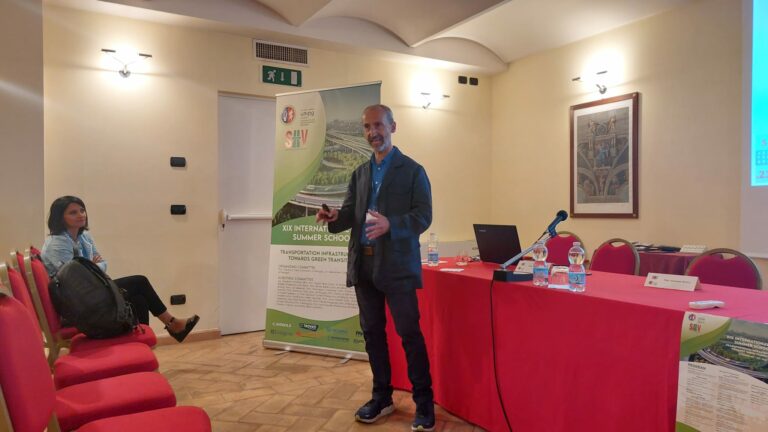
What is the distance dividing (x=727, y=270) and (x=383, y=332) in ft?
6.41

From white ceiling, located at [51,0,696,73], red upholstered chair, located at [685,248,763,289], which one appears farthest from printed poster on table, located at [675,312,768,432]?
white ceiling, located at [51,0,696,73]

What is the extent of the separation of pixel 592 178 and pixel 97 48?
185 inches

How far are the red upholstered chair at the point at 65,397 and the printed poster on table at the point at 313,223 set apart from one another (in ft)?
7.05

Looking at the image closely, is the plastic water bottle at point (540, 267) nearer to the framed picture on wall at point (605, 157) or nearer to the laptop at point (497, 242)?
the laptop at point (497, 242)

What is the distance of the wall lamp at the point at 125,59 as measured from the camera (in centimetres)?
422

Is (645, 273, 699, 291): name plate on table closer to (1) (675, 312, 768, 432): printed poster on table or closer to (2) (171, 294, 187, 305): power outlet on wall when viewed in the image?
(1) (675, 312, 768, 432): printed poster on table

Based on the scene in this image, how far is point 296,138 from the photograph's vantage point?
4180 millimetres

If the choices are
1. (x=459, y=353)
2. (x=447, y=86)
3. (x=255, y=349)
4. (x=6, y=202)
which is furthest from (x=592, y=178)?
(x=6, y=202)

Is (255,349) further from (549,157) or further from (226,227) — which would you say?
(549,157)

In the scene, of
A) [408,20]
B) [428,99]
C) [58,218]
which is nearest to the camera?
[58,218]

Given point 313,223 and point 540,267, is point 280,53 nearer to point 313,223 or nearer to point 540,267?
point 313,223

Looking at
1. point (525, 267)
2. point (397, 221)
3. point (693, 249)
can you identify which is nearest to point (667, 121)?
point (693, 249)

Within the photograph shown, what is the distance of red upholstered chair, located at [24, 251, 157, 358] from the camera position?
2.32m

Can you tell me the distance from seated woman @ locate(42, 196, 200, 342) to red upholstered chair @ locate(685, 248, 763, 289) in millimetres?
3302
